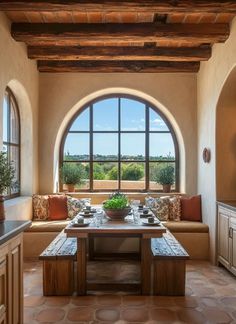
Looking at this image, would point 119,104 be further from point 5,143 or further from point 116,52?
point 5,143

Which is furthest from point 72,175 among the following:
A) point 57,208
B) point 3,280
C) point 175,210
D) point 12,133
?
point 3,280

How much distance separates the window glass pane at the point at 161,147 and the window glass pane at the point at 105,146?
0.69 m

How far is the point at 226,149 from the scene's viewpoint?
499cm

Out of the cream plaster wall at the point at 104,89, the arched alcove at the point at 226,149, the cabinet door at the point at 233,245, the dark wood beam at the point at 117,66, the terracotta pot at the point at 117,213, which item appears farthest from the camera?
the cream plaster wall at the point at 104,89

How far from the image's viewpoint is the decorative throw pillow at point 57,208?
570 centimetres

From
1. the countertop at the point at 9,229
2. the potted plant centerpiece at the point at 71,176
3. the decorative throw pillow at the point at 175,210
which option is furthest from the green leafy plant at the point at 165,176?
the countertop at the point at 9,229

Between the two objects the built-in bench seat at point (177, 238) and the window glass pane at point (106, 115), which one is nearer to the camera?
the built-in bench seat at point (177, 238)

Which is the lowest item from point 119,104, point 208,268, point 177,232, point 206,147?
point 208,268

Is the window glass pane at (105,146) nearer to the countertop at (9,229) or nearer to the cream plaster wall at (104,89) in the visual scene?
the cream plaster wall at (104,89)

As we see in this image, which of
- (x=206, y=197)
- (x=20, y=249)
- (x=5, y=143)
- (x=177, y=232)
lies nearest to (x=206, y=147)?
(x=206, y=197)

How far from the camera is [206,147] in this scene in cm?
547

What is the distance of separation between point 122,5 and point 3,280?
298 cm

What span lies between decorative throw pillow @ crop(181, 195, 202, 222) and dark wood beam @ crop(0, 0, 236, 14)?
10.1 ft

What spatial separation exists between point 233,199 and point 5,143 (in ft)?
11.5
